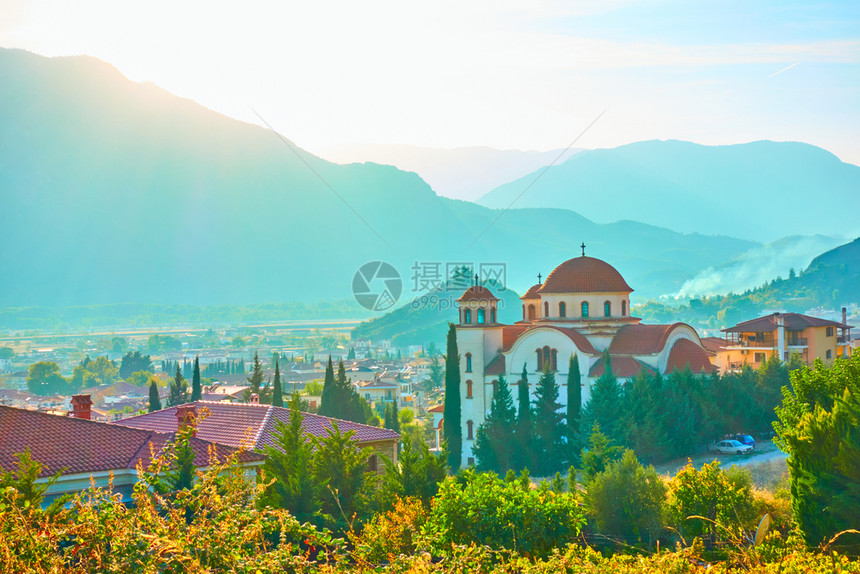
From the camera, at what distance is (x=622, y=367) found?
38.2 meters

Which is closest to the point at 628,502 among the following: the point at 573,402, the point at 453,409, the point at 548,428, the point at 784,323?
the point at 548,428

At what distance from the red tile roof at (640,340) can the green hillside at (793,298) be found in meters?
115

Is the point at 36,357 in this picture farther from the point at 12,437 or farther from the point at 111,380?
the point at 12,437

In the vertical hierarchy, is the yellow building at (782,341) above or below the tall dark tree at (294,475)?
above

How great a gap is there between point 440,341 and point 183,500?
158m

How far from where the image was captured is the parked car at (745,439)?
114ft

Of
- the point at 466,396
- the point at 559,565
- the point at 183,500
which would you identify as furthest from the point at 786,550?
the point at 466,396

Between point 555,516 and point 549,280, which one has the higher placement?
point 549,280

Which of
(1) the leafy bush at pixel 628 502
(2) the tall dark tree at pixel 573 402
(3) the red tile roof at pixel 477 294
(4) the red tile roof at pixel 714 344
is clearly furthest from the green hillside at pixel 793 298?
(1) the leafy bush at pixel 628 502

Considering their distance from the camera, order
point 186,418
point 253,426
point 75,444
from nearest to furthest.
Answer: point 186,418, point 75,444, point 253,426

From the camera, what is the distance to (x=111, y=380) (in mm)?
128000

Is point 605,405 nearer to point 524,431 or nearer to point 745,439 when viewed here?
point 524,431

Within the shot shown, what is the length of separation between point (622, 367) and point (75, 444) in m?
25.1

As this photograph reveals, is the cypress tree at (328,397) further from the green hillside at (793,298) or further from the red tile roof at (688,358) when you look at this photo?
the green hillside at (793,298)
